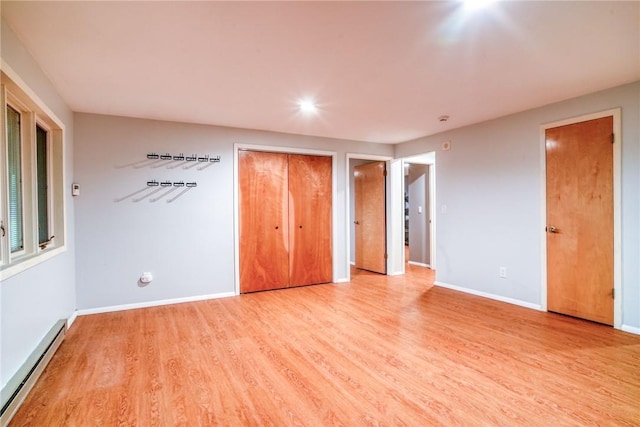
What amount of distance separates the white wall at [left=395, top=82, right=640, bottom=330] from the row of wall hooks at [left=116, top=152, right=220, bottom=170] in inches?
127

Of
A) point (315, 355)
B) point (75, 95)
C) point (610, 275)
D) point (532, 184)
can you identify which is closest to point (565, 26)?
point (532, 184)

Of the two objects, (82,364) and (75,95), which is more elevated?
(75,95)

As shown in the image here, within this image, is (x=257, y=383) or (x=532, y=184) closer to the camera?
(x=257, y=383)

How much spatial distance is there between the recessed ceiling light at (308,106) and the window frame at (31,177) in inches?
84.7

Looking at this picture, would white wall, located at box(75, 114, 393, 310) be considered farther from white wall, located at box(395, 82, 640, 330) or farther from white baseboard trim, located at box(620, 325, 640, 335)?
white baseboard trim, located at box(620, 325, 640, 335)

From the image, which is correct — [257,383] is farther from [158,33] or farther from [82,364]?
[158,33]

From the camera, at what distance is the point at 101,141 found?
3566 millimetres

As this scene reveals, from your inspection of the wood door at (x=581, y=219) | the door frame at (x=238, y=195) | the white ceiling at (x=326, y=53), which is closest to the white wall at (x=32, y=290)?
the white ceiling at (x=326, y=53)

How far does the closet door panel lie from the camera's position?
4723 mm

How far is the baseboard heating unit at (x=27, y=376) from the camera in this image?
1.70 meters

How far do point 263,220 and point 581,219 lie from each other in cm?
369

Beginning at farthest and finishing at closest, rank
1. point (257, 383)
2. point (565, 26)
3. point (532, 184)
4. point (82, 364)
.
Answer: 1. point (532, 184)
2. point (82, 364)
3. point (257, 383)
4. point (565, 26)

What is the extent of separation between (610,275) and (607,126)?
4.66ft

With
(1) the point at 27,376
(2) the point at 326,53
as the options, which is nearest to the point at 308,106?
(2) the point at 326,53
